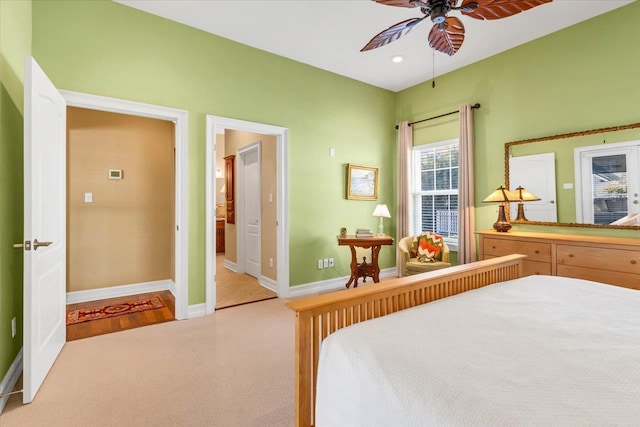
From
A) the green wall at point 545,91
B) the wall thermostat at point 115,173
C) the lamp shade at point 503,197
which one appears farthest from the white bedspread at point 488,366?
the wall thermostat at point 115,173

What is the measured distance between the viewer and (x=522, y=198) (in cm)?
352

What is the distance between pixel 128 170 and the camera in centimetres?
423

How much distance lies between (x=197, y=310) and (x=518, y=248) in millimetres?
3355

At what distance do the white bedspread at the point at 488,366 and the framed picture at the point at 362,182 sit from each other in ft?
10.4

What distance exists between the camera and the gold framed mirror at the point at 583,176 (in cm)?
300

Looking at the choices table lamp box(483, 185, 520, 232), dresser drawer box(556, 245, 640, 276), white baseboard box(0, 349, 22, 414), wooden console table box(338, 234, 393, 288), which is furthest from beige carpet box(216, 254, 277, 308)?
dresser drawer box(556, 245, 640, 276)

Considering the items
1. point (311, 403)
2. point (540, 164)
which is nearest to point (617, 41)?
point (540, 164)

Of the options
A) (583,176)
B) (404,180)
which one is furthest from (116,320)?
(583,176)

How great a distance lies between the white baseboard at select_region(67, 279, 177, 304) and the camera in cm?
385

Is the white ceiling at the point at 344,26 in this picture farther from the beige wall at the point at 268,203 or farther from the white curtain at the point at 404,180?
the beige wall at the point at 268,203

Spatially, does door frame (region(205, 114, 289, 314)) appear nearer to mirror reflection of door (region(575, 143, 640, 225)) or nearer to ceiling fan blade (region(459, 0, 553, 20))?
ceiling fan blade (region(459, 0, 553, 20))

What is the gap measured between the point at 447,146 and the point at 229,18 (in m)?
3.16

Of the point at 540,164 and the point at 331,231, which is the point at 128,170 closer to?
the point at 331,231

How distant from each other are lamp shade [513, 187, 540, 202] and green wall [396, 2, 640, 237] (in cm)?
36
